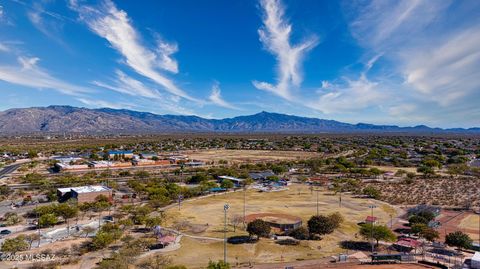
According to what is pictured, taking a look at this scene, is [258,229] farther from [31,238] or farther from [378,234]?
[31,238]

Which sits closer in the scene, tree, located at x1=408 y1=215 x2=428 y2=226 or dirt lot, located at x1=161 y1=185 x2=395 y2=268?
dirt lot, located at x1=161 y1=185 x2=395 y2=268

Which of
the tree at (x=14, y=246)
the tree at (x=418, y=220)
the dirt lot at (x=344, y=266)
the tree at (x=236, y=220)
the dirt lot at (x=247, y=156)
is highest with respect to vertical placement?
the dirt lot at (x=247, y=156)

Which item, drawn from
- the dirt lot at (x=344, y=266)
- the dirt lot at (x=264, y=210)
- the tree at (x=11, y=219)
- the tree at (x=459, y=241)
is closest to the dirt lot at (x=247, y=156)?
the dirt lot at (x=264, y=210)

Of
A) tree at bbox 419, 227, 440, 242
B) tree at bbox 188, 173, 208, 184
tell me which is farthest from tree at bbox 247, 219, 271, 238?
tree at bbox 188, 173, 208, 184

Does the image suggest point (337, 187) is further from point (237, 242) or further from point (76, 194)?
point (76, 194)

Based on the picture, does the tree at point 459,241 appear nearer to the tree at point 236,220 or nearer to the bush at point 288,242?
the bush at point 288,242

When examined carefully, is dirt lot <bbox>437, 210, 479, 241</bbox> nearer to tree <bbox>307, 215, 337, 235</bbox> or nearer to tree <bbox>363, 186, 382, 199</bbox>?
tree <bbox>307, 215, 337, 235</bbox>

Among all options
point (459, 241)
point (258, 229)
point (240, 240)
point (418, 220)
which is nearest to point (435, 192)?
point (418, 220)

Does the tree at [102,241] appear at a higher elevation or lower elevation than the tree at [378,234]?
lower

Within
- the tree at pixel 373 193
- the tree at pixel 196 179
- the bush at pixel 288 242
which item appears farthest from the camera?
the tree at pixel 196 179
